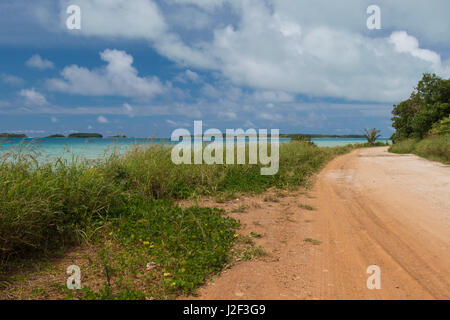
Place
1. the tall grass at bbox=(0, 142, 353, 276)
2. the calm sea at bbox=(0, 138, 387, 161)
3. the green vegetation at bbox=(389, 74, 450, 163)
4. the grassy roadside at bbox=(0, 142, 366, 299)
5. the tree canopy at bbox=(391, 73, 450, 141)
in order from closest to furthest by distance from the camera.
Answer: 1. the grassy roadside at bbox=(0, 142, 366, 299)
2. the tall grass at bbox=(0, 142, 353, 276)
3. the calm sea at bbox=(0, 138, 387, 161)
4. the green vegetation at bbox=(389, 74, 450, 163)
5. the tree canopy at bbox=(391, 73, 450, 141)

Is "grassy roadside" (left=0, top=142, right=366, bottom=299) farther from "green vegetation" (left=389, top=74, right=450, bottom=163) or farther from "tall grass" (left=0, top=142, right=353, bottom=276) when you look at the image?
"green vegetation" (left=389, top=74, right=450, bottom=163)

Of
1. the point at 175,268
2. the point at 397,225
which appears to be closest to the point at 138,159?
the point at 175,268

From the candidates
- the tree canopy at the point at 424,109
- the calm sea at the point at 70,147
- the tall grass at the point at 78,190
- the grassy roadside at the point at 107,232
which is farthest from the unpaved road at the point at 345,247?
the tree canopy at the point at 424,109

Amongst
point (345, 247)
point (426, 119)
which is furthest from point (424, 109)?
point (345, 247)

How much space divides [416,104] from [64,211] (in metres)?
36.9

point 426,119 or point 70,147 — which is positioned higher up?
point 426,119

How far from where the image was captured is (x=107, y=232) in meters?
4.71

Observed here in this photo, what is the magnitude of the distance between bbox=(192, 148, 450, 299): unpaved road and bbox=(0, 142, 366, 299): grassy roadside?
1.52 feet

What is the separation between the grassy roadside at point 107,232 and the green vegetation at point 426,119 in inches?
710

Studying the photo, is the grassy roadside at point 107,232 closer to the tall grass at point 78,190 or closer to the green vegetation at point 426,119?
the tall grass at point 78,190

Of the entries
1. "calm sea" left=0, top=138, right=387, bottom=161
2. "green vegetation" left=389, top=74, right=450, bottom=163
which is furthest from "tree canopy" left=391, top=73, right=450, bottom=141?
"calm sea" left=0, top=138, right=387, bottom=161

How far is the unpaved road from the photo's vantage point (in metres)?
3.22

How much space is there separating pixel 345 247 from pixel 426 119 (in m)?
27.3

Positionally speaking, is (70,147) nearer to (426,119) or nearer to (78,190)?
(78,190)
